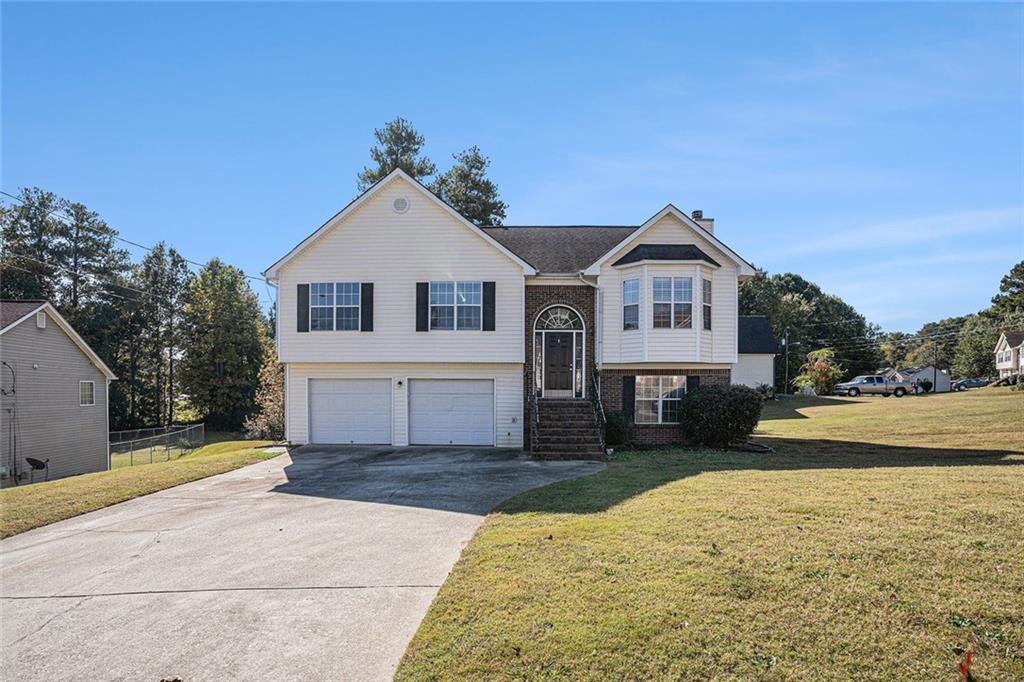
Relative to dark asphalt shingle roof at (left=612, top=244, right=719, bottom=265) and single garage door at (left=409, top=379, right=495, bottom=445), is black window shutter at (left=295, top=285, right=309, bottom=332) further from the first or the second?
dark asphalt shingle roof at (left=612, top=244, right=719, bottom=265)

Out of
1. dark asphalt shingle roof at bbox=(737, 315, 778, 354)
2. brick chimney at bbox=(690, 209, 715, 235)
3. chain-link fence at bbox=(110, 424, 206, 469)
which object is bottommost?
chain-link fence at bbox=(110, 424, 206, 469)

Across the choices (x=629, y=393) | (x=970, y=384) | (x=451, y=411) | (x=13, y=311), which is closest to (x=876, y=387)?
(x=970, y=384)

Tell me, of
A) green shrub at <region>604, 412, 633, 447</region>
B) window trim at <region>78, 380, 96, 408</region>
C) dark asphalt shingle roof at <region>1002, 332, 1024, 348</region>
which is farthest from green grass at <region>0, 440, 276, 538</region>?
dark asphalt shingle roof at <region>1002, 332, 1024, 348</region>

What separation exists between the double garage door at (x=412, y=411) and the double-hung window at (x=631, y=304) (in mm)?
4656

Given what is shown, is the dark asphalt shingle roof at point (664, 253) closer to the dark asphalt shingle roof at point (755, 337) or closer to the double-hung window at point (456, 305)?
the double-hung window at point (456, 305)

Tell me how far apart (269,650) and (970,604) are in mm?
5920

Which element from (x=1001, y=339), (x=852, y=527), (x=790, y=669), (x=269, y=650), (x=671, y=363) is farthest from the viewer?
(x=1001, y=339)

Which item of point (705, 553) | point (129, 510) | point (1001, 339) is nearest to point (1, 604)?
point (129, 510)

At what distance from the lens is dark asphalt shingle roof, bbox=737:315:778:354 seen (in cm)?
4238

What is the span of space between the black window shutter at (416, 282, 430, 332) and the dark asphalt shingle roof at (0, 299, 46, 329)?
15.6m

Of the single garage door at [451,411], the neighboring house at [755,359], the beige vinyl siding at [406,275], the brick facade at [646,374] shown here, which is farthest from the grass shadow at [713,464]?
the neighboring house at [755,359]

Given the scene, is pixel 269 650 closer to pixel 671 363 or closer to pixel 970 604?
pixel 970 604

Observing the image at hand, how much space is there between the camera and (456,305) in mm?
18641

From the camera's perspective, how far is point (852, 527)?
273 inches
